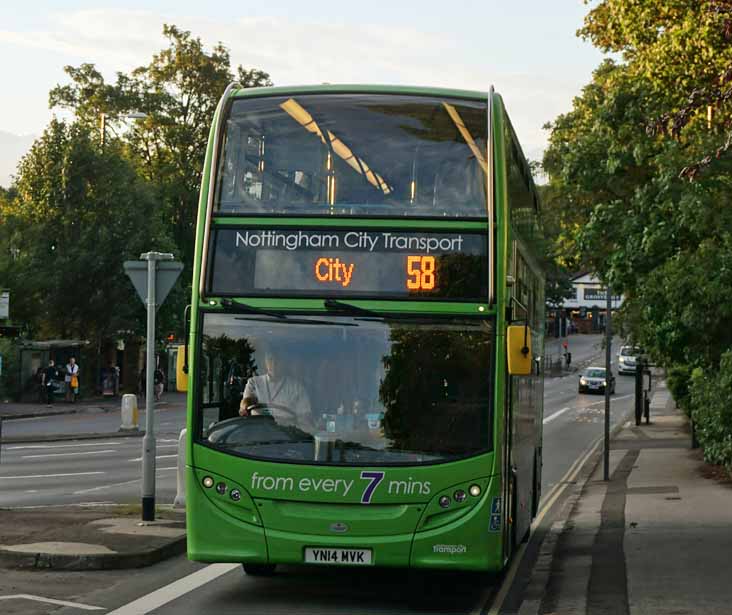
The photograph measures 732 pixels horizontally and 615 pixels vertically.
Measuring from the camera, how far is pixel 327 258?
11.3m

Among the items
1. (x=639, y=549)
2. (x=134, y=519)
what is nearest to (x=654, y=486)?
(x=639, y=549)

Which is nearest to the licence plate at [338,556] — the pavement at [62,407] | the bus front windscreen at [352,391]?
the bus front windscreen at [352,391]

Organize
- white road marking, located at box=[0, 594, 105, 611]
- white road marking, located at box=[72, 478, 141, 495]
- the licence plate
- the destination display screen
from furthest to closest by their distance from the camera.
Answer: white road marking, located at box=[72, 478, 141, 495]
the destination display screen
the licence plate
white road marking, located at box=[0, 594, 105, 611]

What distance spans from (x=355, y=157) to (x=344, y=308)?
128 centimetres

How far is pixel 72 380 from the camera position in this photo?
178 ft

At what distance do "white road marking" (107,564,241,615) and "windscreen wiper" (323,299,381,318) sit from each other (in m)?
2.72

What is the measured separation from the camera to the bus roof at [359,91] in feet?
39.1

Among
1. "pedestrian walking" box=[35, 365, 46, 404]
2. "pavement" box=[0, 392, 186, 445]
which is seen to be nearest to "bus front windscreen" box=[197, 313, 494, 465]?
"pavement" box=[0, 392, 186, 445]

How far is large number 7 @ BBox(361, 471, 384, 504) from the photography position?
10945mm

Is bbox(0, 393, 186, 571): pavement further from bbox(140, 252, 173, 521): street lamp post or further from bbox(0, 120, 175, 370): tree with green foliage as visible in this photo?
bbox(0, 120, 175, 370): tree with green foliage

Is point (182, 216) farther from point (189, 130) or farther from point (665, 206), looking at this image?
point (665, 206)

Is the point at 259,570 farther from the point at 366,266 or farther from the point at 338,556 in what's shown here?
the point at 366,266

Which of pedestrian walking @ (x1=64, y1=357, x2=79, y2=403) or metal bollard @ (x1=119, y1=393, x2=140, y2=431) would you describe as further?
pedestrian walking @ (x1=64, y1=357, x2=79, y2=403)

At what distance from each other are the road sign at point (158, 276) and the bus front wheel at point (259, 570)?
13.7ft
